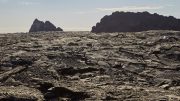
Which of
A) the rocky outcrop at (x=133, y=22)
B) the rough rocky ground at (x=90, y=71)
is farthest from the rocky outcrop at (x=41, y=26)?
the rough rocky ground at (x=90, y=71)

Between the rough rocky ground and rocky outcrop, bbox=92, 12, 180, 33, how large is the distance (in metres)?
48.0

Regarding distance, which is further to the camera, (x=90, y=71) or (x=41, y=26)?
(x=41, y=26)

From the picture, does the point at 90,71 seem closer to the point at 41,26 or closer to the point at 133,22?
the point at 133,22

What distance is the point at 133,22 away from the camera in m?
83.0

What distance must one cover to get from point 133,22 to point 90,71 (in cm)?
6634

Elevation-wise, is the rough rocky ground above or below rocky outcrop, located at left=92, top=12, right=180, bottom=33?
below

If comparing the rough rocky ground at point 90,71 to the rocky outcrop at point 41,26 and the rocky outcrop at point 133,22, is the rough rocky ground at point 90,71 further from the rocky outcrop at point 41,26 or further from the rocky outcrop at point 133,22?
the rocky outcrop at point 41,26

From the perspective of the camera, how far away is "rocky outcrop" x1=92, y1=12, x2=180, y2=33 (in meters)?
72.7

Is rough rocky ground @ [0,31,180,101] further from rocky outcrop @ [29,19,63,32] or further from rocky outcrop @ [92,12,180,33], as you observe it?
rocky outcrop @ [29,19,63,32]

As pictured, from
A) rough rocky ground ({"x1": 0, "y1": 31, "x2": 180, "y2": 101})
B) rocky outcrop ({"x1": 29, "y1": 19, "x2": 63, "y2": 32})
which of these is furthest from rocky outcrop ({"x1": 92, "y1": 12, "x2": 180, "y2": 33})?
rough rocky ground ({"x1": 0, "y1": 31, "x2": 180, "y2": 101})

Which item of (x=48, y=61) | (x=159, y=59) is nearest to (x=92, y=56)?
(x=48, y=61)

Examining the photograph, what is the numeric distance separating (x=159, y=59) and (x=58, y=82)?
824 centimetres

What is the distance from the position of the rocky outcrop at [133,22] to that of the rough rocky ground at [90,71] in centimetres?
4803

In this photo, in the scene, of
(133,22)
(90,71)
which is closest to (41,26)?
(133,22)
